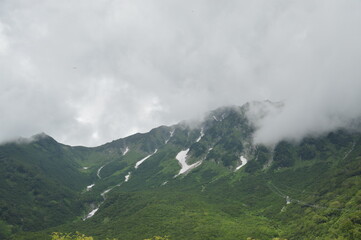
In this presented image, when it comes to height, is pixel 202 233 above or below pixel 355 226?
above

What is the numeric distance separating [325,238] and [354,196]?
51.3 metres

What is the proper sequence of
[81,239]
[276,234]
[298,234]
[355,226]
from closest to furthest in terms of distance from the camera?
[81,239] < [355,226] < [298,234] < [276,234]

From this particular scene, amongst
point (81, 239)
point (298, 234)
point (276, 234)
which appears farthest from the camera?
point (276, 234)

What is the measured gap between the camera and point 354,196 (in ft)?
596

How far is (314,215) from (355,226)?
164 ft

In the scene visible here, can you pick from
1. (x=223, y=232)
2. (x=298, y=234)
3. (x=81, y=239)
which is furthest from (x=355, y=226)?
(x=81, y=239)

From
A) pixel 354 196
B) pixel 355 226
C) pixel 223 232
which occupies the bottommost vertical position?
pixel 355 226

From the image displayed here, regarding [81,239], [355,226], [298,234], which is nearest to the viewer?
[81,239]

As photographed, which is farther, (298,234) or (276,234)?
(276,234)

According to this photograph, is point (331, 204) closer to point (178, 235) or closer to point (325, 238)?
point (325, 238)

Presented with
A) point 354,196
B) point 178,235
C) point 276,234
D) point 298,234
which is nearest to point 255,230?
point 276,234

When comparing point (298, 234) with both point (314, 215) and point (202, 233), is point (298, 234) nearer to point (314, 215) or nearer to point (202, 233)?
point (314, 215)

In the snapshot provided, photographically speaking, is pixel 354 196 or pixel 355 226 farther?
pixel 354 196

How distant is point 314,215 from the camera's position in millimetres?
187625
